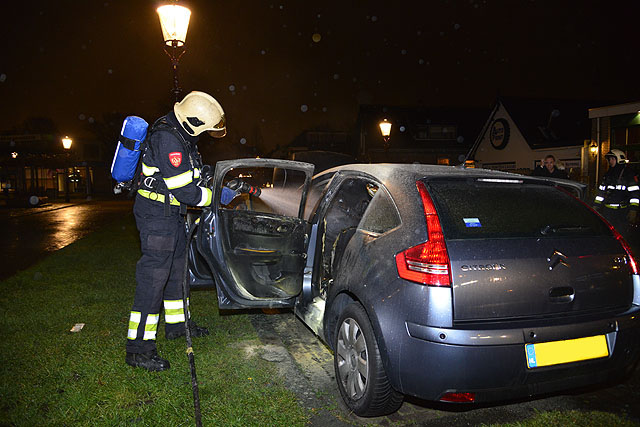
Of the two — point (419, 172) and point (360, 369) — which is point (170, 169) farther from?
point (360, 369)

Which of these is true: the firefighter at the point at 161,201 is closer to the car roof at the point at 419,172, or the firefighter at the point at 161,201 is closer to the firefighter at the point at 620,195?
the car roof at the point at 419,172

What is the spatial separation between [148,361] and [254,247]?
1.34 metres

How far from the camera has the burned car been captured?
2354mm

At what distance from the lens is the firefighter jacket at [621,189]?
A: 753 centimetres

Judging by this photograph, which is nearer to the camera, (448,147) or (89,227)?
(89,227)

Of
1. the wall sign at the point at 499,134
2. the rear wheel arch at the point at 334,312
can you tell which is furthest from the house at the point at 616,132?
the rear wheel arch at the point at 334,312

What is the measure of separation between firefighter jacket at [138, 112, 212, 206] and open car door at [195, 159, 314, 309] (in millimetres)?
236

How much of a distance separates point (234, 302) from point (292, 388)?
0.89 m

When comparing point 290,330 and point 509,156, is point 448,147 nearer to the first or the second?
point 509,156

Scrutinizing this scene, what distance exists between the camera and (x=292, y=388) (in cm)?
339

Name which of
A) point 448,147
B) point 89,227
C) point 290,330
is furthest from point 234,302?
point 448,147

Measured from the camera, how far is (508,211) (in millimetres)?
2727

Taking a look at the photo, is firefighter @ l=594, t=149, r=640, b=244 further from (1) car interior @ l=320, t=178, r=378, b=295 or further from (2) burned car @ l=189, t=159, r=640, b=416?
(1) car interior @ l=320, t=178, r=378, b=295

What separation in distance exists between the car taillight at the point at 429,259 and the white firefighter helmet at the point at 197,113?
7.01 ft
